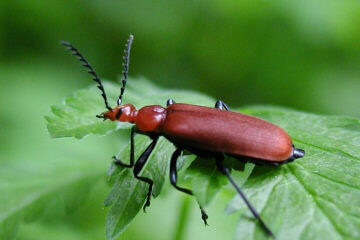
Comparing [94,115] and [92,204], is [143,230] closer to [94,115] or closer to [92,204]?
[92,204]

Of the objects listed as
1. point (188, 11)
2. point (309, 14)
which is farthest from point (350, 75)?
point (188, 11)

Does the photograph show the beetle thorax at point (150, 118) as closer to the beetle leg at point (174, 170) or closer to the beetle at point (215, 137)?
the beetle at point (215, 137)

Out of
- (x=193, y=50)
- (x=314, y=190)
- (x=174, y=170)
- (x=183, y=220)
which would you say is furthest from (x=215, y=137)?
(x=193, y=50)

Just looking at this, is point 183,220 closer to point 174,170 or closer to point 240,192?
point 174,170

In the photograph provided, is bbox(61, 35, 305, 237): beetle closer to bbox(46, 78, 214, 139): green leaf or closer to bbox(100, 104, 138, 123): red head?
bbox(100, 104, 138, 123): red head

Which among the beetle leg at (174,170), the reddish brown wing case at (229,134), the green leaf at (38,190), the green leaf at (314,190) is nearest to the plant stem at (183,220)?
the green leaf at (38,190)
